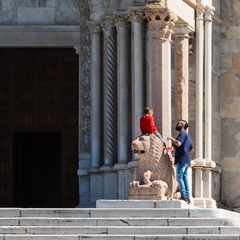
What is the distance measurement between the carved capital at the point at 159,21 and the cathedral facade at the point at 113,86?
2 cm

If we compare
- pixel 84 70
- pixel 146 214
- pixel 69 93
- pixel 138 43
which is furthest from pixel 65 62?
pixel 146 214

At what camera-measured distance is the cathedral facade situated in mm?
31797

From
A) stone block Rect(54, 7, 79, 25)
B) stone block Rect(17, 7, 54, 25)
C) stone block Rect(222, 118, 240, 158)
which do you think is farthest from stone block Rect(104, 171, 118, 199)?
stone block Rect(17, 7, 54, 25)

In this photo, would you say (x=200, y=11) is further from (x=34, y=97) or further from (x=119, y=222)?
(x=119, y=222)

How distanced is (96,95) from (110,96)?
60 centimetres

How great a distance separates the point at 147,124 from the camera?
92.3ft

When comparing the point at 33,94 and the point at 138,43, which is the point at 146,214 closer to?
the point at 138,43

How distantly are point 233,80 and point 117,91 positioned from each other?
2.62m

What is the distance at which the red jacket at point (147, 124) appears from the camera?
28.1 m

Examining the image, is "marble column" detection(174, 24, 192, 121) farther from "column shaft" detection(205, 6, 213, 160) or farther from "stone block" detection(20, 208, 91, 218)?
"stone block" detection(20, 208, 91, 218)

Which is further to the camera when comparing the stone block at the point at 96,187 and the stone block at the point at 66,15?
the stone block at the point at 66,15

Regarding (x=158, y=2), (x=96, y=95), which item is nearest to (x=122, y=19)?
(x=96, y=95)

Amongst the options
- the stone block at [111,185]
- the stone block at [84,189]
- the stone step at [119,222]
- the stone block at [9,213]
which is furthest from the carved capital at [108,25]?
the stone step at [119,222]

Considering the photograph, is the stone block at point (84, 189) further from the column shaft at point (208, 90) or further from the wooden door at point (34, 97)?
the wooden door at point (34, 97)
